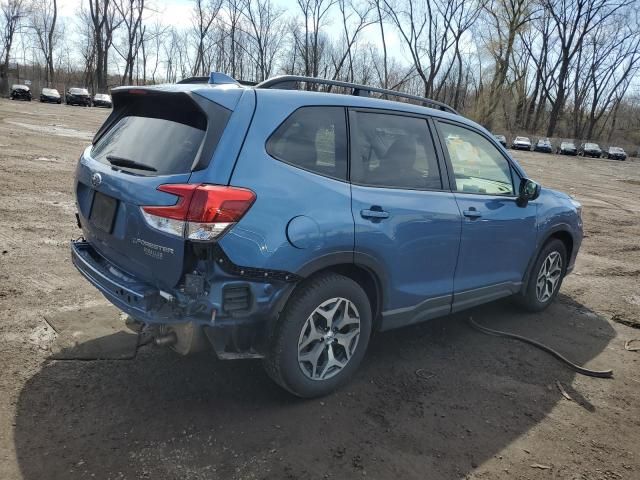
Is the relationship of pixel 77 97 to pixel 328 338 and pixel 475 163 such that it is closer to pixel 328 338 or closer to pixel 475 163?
pixel 475 163

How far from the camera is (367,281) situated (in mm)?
3369

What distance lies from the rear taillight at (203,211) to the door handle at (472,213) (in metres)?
1.85

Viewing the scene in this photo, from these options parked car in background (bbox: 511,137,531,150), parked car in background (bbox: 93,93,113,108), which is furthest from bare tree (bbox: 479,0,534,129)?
parked car in background (bbox: 93,93,113,108)

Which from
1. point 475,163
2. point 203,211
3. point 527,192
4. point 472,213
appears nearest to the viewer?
point 203,211

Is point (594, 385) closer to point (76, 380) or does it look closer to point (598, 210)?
point (76, 380)

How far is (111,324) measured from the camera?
4070 millimetres

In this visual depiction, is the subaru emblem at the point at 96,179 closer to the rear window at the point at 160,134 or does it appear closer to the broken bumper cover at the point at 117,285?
the rear window at the point at 160,134

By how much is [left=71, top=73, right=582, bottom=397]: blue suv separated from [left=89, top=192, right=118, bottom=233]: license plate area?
0.02m

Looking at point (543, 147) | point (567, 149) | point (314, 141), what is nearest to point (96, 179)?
point (314, 141)

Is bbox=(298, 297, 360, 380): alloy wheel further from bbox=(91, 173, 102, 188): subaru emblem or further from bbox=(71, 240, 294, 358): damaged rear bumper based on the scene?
bbox=(91, 173, 102, 188): subaru emblem

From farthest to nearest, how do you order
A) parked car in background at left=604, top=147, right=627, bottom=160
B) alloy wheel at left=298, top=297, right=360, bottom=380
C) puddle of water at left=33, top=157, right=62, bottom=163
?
1. parked car in background at left=604, top=147, right=627, bottom=160
2. puddle of water at left=33, top=157, right=62, bottom=163
3. alloy wheel at left=298, top=297, right=360, bottom=380

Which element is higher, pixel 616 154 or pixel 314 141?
pixel 616 154

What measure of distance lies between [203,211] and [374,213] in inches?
43.6

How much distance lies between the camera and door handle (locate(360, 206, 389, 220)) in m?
3.14
